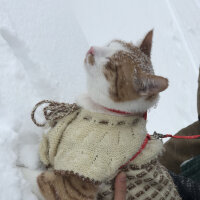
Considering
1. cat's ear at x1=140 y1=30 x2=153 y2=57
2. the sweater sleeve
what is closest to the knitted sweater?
the sweater sleeve

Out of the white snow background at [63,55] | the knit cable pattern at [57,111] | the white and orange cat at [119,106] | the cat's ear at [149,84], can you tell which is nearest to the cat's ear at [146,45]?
the white and orange cat at [119,106]

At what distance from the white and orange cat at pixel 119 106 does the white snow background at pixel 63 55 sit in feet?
0.47

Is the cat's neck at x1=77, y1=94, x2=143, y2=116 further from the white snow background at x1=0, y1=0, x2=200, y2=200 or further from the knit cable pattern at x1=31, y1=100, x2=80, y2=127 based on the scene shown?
the white snow background at x1=0, y1=0, x2=200, y2=200

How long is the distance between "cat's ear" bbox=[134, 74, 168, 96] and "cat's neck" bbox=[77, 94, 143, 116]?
0.11m

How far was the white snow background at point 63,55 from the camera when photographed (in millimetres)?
1266

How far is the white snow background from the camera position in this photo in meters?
1.27

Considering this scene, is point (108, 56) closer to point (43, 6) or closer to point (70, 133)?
point (70, 133)

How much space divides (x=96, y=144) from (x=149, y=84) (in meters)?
0.28

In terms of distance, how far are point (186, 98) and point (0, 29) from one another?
1.91 m

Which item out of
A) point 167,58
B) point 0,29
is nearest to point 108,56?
point 0,29

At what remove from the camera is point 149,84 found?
1.06 m

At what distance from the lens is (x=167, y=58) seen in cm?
335

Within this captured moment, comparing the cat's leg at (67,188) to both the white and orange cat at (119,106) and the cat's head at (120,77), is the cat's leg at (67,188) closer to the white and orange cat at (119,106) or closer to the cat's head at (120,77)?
the white and orange cat at (119,106)

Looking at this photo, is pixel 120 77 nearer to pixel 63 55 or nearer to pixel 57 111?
pixel 57 111
